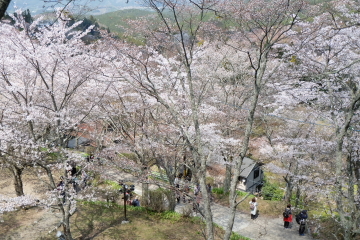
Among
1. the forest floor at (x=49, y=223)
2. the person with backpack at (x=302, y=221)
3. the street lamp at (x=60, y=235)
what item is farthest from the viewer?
the person with backpack at (x=302, y=221)

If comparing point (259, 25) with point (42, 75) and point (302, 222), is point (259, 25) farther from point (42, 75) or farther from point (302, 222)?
point (302, 222)

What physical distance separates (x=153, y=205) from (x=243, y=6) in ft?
29.1

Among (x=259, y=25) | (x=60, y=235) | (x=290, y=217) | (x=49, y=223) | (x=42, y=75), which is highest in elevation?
(x=259, y=25)

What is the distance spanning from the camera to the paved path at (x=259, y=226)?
37.0 feet

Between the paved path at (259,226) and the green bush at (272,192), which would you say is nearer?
the paved path at (259,226)

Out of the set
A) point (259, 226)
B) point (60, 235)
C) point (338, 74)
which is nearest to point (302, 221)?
point (259, 226)

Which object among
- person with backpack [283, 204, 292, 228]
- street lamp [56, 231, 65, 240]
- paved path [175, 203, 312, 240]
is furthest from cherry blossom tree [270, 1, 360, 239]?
street lamp [56, 231, 65, 240]

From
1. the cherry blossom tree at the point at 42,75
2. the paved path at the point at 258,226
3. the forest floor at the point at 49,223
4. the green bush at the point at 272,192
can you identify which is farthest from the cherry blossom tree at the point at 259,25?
the green bush at the point at 272,192

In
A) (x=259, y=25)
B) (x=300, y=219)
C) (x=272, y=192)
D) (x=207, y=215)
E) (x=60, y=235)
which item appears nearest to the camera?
(x=207, y=215)

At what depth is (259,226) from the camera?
1205 cm

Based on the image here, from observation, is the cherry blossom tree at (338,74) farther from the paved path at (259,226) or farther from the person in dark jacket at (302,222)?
the paved path at (259,226)

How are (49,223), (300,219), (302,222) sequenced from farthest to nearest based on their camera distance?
1. (300,219)
2. (302,222)
3. (49,223)

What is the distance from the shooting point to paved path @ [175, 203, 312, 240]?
444 inches

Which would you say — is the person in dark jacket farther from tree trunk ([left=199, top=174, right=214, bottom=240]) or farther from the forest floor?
tree trunk ([left=199, top=174, right=214, bottom=240])
